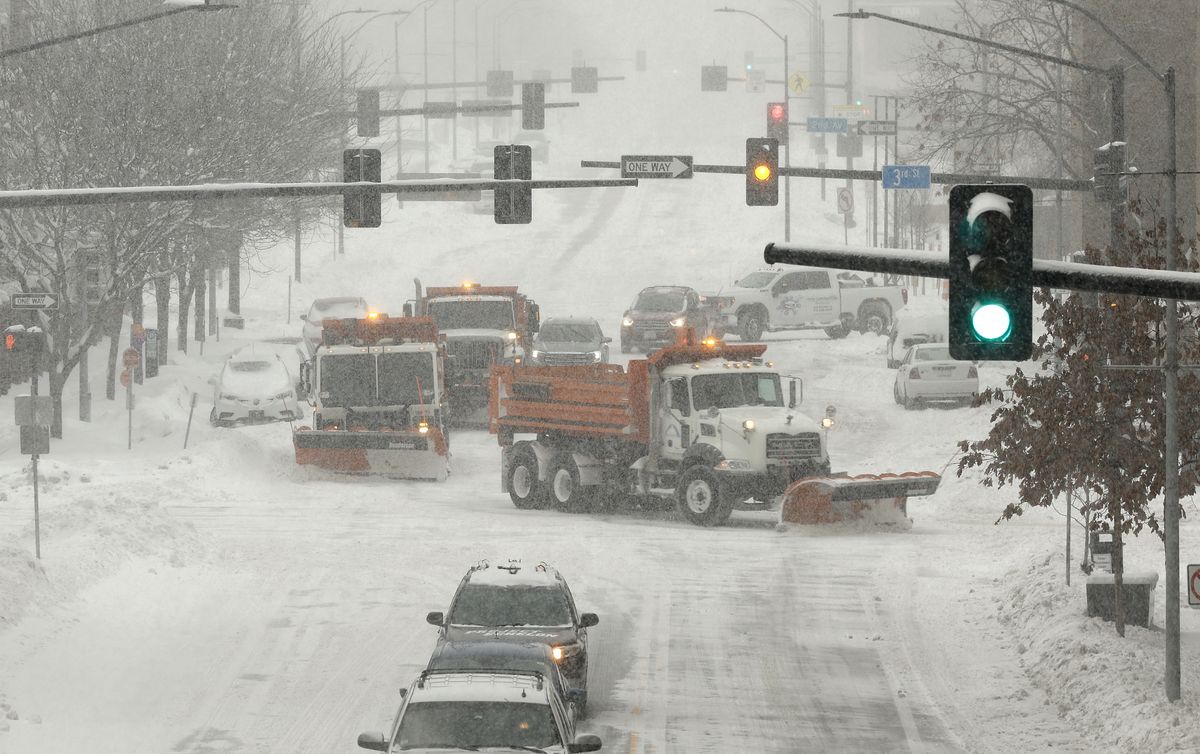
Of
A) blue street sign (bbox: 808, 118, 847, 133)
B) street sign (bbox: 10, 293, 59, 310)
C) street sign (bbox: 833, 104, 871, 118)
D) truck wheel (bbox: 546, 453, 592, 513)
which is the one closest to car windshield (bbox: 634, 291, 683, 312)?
blue street sign (bbox: 808, 118, 847, 133)

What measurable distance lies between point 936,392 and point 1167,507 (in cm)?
2542

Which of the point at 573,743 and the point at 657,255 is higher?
the point at 657,255

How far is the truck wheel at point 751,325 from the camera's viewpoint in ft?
170

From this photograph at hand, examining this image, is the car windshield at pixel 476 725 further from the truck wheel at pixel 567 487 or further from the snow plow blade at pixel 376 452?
the snow plow blade at pixel 376 452

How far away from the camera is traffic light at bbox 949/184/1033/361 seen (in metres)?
7.20

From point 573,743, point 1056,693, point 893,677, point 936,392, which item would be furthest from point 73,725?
point 936,392

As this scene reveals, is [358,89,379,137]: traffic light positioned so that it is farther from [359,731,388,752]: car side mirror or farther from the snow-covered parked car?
[359,731,388,752]: car side mirror

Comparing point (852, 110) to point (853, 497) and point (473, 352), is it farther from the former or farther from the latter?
point (853, 497)

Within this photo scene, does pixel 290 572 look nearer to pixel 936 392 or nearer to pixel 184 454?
pixel 184 454

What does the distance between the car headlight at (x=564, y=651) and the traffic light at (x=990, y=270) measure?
27.1 feet

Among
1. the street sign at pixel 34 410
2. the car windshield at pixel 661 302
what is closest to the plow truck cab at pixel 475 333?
the car windshield at pixel 661 302

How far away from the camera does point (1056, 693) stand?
55.1 ft

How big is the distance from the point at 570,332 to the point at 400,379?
12514mm

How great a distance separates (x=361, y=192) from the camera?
19.5 meters
